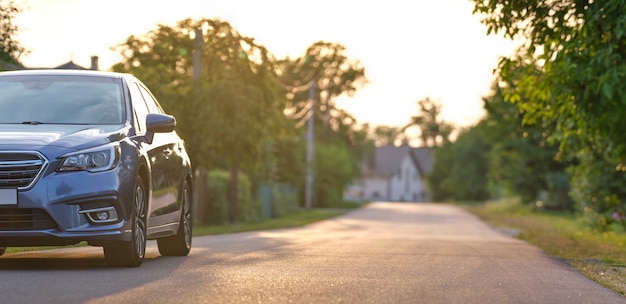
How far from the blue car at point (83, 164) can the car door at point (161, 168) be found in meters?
0.01

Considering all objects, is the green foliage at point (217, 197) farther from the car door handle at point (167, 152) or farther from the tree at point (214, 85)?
the car door handle at point (167, 152)

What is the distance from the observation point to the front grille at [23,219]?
9266 millimetres

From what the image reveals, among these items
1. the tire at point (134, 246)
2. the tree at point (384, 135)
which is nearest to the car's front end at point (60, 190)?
the tire at point (134, 246)

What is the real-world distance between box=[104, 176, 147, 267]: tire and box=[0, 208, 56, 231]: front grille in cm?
62

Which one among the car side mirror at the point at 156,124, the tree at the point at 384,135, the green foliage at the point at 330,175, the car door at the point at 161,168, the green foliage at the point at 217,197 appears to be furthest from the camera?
the tree at the point at 384,135

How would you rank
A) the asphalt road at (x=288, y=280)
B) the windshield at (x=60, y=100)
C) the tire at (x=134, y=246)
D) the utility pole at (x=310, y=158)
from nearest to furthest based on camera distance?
the asphalt road at (x=288, y=280) → the tire at (x=134, y=246) → the windshield at (x=60, y=100) → the utility pole at (x=310, y=158)

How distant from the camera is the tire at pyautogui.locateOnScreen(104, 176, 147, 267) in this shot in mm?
9750

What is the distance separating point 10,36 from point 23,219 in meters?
7.65

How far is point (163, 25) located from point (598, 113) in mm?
15700

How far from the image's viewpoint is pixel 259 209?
1662 inches

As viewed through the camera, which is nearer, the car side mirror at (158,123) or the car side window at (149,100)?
the car side mirror at (158,123)

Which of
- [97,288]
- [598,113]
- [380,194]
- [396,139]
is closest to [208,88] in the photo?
[598,113]

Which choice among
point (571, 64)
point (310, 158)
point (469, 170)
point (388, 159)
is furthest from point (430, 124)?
point (571, 64)

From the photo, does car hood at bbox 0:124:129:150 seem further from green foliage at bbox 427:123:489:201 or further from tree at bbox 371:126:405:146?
tree at bbox 371:126:405:146
